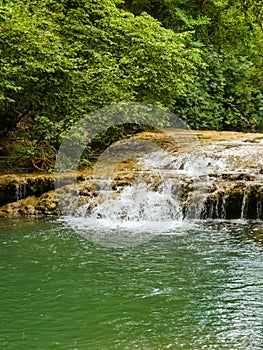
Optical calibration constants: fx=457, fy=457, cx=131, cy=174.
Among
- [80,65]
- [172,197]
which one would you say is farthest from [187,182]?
[80,65]

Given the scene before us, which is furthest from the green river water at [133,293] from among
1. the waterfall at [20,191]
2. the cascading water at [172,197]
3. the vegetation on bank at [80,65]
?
the vegetation on bank at [80,65]

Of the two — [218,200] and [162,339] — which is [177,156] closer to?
[218,200]

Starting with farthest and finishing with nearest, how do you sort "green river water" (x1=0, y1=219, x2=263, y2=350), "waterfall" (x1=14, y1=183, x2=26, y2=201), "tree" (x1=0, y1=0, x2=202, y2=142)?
"waterfall" (x1=14, y1=183, x2=26, y2=201)
"tree" (x1=0, y1=0, x2=202, y2=142)
"green river water" (x1=0, y1=219, x2=263, y2=350)

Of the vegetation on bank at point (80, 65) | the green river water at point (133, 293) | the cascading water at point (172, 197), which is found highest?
the vegetation on bank at point (80, 65)

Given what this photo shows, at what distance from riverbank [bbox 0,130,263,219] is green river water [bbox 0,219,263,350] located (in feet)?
3.90

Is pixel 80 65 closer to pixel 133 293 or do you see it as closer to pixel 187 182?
pixel 187 182

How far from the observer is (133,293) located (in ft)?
14.7

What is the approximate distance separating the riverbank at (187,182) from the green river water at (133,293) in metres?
1.19

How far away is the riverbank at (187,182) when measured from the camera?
8.02 m

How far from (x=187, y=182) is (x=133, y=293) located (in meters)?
4.18

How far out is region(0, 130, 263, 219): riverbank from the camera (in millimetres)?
8023

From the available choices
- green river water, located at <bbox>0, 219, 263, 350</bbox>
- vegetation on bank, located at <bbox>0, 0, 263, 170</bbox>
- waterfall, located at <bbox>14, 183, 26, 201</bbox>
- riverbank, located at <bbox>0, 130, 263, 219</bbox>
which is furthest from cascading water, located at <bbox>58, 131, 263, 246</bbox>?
vegetation on bank, located at <bbox>0, 0, 263, 170</bbox>

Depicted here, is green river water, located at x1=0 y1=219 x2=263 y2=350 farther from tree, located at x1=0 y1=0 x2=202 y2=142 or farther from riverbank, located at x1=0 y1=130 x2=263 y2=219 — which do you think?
tree, located at x1=0 y1=0 x2=202 y2=142

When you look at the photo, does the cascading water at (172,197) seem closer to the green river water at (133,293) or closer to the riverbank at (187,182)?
the riverbank at (187,182)
